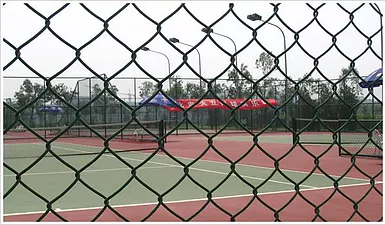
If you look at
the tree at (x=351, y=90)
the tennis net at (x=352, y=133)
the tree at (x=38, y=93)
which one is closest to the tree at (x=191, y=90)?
the tennis net at (x=352, y=133)

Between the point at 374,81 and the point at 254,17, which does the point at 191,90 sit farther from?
the point at 254,17

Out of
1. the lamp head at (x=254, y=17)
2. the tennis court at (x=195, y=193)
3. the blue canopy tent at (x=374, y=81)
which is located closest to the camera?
the lamp head at (x=254, y=17)

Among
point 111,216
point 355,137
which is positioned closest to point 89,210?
point 111,216

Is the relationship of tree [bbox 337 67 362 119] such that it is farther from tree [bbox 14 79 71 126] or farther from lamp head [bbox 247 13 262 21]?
tree [bbox 14 79 71 126]

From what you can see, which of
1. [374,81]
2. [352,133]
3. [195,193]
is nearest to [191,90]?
[352,133]

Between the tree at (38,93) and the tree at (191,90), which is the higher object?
the tree at (191,90)

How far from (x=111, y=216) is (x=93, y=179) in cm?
345

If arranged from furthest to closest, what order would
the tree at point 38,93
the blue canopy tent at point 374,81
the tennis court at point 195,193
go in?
the tennis court at point 195,193, the blue canopy tent at point 374,81, the tree at point 38,93

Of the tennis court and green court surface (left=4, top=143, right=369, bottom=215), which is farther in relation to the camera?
green court surface (left=4, top=143, right=369, bottom=215)

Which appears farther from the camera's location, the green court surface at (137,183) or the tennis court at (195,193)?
the green court surface at (137,183)

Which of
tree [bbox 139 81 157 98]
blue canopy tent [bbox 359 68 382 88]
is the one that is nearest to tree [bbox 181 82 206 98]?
tree [bbox 139 81 157 98]

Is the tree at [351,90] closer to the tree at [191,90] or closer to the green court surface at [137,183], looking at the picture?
the green court surface at [137,183]

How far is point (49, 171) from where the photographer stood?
9297mm

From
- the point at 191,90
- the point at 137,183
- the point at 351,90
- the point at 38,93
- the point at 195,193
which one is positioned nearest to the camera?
the point at 38,93
